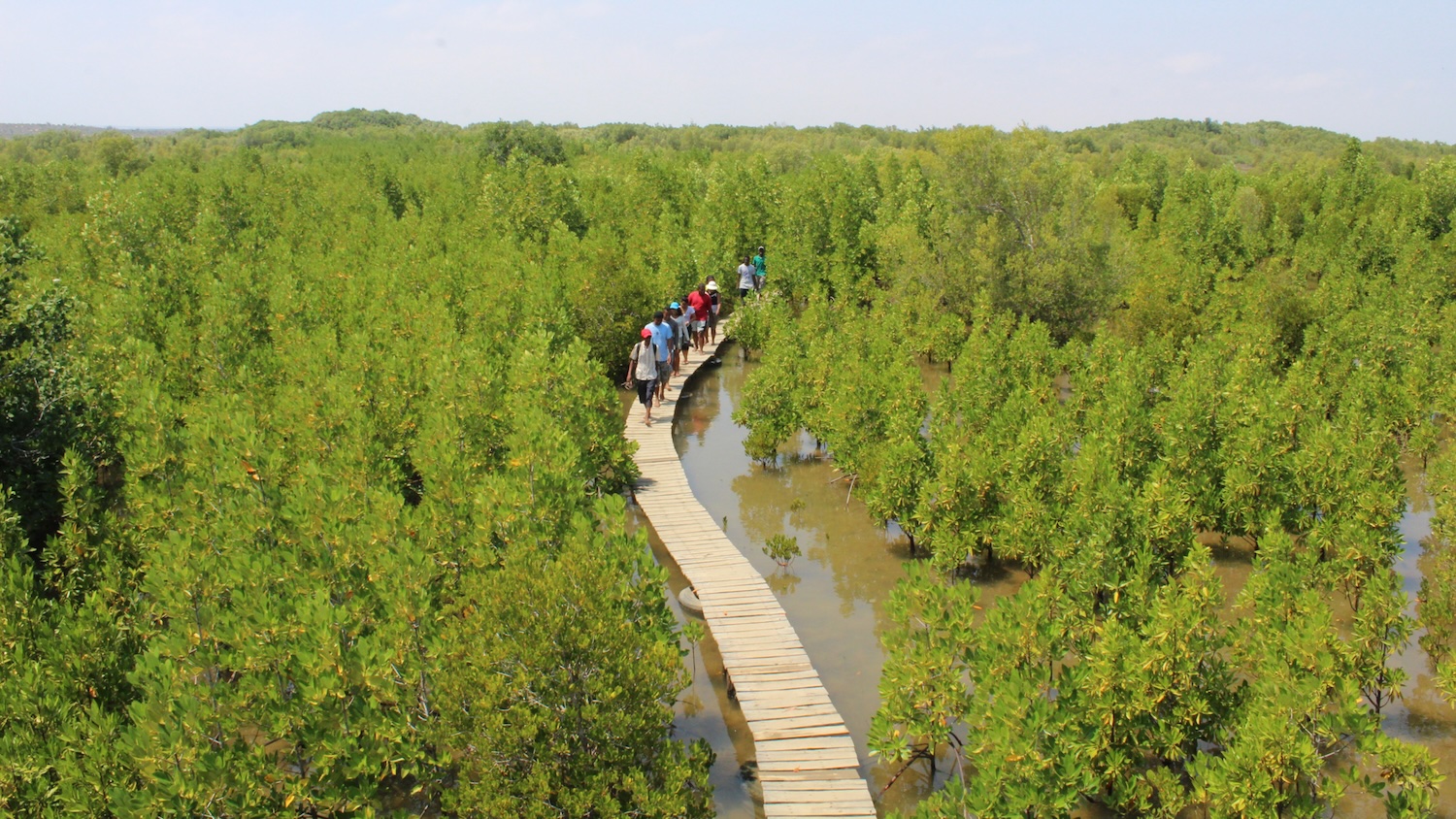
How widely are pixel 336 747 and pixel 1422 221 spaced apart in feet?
131

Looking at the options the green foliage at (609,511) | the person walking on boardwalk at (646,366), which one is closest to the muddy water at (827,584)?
the green foliage at (609,511)

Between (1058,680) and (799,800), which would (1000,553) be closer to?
(1058,680)

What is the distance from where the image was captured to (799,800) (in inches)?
333

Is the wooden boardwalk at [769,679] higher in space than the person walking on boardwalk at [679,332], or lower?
lower

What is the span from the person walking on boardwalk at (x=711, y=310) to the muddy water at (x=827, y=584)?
11.8 ft

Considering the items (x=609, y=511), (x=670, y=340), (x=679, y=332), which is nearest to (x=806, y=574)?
(x=609, y=511)

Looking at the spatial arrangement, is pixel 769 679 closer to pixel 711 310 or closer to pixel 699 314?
pixel 699 314

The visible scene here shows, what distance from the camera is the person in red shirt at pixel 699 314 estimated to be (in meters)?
23.5

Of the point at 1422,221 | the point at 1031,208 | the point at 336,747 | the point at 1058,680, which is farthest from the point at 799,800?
the point at 1422,221

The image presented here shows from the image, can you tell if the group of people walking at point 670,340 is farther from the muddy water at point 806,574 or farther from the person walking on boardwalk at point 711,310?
the muddy water at point 806,574

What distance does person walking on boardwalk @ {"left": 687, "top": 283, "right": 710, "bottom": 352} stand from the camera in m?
23.5

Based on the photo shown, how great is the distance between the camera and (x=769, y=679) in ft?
33.0

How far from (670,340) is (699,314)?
16.5ft

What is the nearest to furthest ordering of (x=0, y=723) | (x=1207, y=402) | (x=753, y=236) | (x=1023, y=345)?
(x=0, y=723), (x=1207, y=402), (x=1023, y=345), (x=753, y=236)
